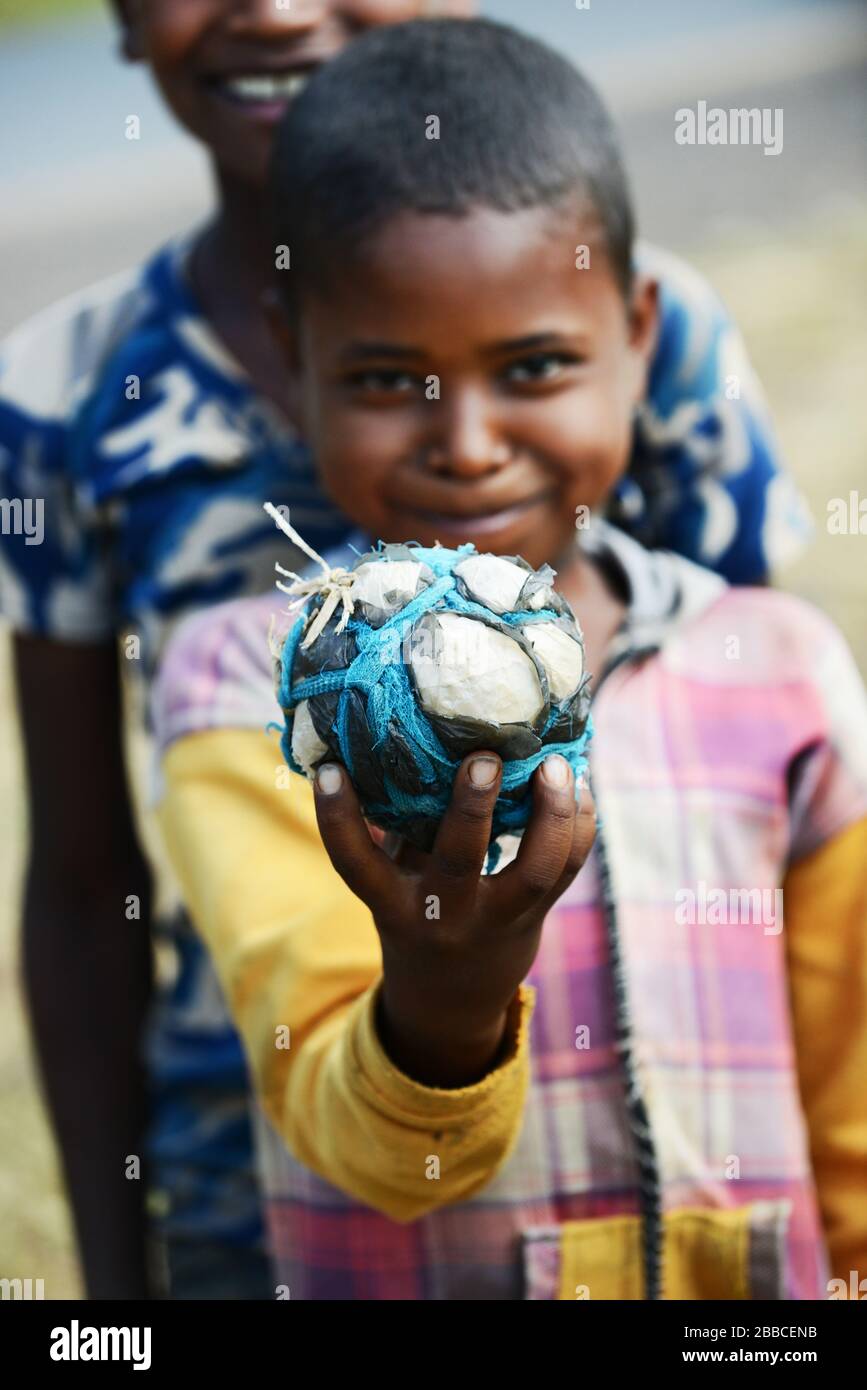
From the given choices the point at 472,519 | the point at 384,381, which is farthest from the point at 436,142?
the point at 472,519

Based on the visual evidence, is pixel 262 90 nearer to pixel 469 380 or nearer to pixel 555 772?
pixel 469 380

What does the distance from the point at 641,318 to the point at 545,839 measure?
2.37 ft

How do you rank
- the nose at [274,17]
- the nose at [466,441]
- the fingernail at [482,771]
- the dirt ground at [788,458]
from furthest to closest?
1. the dirt ground at [788,458]
2. the nose at [274,17]
3. the nose at [466,441]
4. the fingernail at [482,771]

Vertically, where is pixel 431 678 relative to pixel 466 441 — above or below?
below

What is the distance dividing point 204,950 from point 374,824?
2.44ft

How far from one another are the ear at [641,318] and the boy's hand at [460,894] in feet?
2.06

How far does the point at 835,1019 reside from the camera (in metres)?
1.32

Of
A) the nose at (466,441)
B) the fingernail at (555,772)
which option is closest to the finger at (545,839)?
the fingernail at (555,772)

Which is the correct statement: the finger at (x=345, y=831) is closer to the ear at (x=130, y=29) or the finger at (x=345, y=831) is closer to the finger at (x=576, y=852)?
the finger at (x=576, y=852)

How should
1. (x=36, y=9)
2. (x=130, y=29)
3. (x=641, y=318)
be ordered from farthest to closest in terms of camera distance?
(x=36, y=9) < (x=130, y=29) < (x=641, y=318)

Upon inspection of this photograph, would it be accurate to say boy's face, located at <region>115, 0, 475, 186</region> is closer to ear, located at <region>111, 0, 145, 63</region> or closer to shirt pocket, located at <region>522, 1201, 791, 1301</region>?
ear, located at <region>111, 0, 145, 63</region>

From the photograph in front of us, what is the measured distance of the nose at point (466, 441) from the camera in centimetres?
119

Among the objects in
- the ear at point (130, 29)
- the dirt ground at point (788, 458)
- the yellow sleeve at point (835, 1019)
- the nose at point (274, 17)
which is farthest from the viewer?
the dirt ground at point (788, 458)
